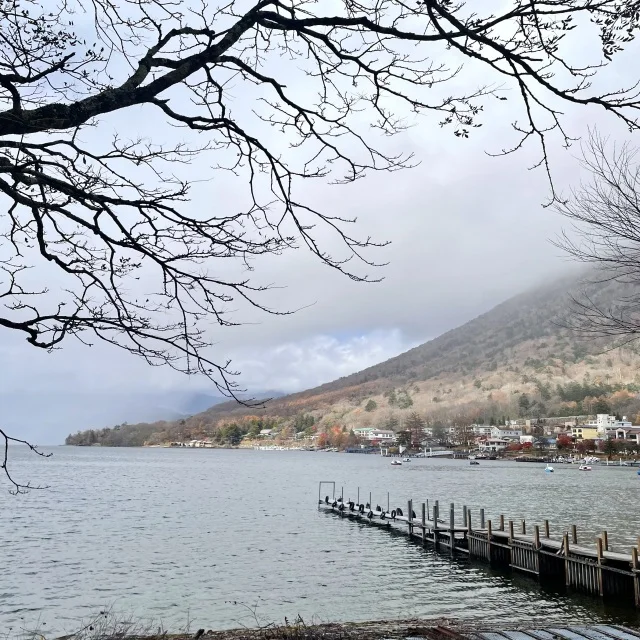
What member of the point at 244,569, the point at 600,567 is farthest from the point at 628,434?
the point at 600,567

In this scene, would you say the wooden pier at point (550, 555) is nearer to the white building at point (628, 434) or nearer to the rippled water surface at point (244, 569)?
the rippled water surface at point (244, 569)

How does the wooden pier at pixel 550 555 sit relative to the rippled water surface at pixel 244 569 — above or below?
above

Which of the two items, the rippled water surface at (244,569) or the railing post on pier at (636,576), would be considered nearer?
the railing post on pier at (636,576)

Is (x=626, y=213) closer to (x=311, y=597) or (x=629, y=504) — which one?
(x=311, y=597)

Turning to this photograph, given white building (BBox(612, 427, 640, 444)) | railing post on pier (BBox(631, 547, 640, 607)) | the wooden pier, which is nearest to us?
railing post on pier (BBox(631, 547, 640, 607))

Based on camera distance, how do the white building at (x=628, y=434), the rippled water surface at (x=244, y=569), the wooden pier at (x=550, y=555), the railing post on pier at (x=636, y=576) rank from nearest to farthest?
1. the railing post on pier at (x=636, y=576)
2. the wooden pier at (x=550, y=555)
3. the rippled water surface at (x=244, y=569)
4. the white building at (x=628, y=434)

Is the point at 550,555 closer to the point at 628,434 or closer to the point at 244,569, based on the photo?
the point at 244,569

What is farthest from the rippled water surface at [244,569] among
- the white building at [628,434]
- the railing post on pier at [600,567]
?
the white building at [628,434]

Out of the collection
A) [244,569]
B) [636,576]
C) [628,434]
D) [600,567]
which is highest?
[636,576]

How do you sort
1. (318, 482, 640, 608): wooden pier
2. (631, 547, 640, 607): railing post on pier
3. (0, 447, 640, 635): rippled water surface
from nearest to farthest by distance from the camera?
1. (631, 547, 640, 607): railing post on pier
2. (318, 482, 640, 608): wooden pier
3. (0, 447, 640, 635): rippled water surface

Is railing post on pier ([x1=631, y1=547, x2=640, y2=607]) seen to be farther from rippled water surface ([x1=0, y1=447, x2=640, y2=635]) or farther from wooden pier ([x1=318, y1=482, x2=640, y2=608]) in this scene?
rippled water surface ([x1=0, y1=447, x2=640, y2=635])

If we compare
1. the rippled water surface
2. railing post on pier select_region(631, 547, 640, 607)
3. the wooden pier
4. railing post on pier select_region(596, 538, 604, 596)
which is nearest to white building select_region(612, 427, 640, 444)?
the rippled water surface

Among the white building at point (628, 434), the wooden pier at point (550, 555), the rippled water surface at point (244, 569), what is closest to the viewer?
the wooden pier at point (550, 555)

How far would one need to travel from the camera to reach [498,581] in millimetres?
23594
